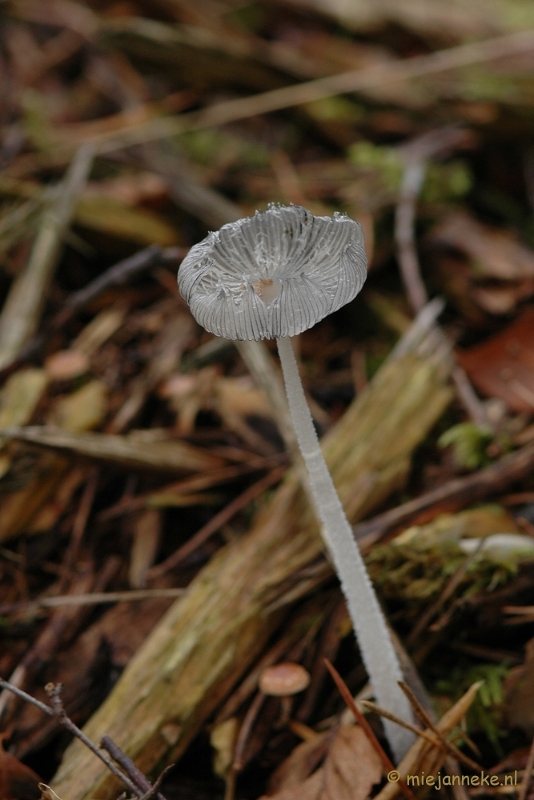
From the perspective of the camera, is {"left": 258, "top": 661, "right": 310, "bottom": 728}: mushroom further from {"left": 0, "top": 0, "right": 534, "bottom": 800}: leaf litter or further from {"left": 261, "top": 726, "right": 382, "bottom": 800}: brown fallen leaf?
{"left": 261, "top": 726, "right": 382, "bottom": 800}: brown fallen leaf

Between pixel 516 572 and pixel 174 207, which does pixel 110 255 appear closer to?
pixel 174 207

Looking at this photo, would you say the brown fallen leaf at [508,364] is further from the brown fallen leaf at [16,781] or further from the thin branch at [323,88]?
the brown fallen leaf at [16,781]

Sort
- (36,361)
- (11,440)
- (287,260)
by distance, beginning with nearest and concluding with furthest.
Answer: (287,260), (11,440), (36,361)

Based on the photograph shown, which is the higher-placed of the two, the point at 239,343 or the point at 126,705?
the point at 239,343

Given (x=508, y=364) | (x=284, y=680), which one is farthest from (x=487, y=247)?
(x=284, y=680)

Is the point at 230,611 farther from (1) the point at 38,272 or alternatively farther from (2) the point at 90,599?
(1) the point at 38,272

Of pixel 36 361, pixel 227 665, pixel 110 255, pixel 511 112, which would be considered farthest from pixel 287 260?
pixel 511 112

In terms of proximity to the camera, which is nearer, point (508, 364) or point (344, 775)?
point (344, 775)
